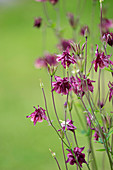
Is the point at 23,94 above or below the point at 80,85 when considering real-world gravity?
above

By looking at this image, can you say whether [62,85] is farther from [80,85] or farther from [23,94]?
[23,94]

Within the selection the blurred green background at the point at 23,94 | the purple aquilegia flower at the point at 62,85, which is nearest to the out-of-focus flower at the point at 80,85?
the purple aquilegia flower at the point at 62,85

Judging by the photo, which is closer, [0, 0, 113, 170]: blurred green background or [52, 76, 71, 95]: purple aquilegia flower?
[52, 76, 71, 95]: purple aquilegia flower

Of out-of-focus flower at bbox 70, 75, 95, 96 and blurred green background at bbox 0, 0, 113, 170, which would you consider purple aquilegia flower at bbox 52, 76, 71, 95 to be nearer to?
out-of-focus flower at bbox 70, 75, 95, 96

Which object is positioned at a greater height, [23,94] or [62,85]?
[23,94]

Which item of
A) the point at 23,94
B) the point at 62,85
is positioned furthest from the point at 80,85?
the point at 23,94

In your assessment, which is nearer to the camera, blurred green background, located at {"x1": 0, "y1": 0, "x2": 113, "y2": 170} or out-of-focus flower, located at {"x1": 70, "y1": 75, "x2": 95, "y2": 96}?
out-of-focus flower, located at {"x1": 70, "y1": 75, "x2": 95, "y2": 96}

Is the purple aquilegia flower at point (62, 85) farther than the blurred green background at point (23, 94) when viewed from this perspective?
No

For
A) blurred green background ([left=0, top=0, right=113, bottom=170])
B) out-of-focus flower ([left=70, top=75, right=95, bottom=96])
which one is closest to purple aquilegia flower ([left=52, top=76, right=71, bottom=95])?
out-of-focus flower ([left=70, top=75, right=95, bottom=96])

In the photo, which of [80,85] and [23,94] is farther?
[23,94]

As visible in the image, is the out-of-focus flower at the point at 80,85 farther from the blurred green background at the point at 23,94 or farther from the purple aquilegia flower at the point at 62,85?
the blurred green background at the point at 23,94
